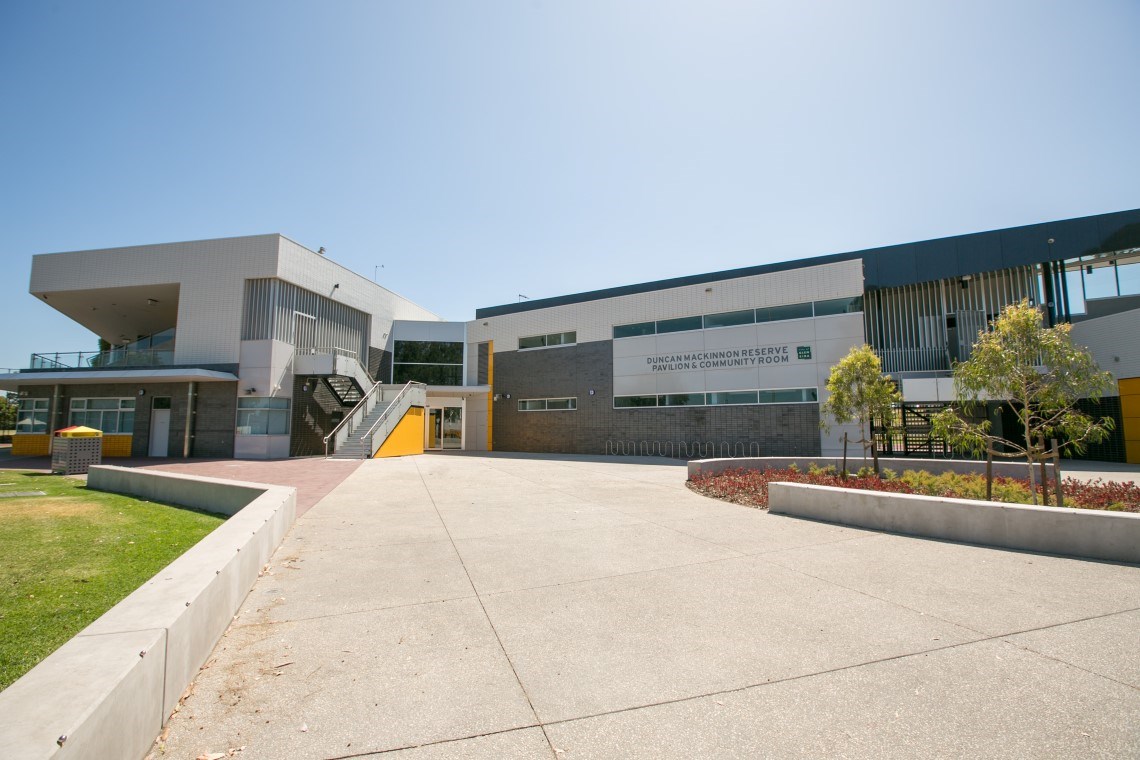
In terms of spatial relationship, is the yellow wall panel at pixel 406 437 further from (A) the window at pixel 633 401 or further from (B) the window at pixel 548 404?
(A) the window at pixel 633 401

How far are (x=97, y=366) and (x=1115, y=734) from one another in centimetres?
3464

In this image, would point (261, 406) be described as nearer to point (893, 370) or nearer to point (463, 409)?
point (463, 409)

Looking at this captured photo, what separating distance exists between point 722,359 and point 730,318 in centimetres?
191

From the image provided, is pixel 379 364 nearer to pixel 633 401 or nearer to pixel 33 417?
pixel 633 401

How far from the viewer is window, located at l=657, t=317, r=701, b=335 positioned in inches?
1014

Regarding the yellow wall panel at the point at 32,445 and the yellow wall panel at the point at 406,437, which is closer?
the yellow wall panel at the point at 406,437

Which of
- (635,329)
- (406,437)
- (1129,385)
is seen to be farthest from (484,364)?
(1129,385)

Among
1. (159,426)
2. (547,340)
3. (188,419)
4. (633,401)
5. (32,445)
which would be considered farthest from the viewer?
(547,340)

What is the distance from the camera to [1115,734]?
286 cm

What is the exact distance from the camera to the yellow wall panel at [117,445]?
25.5m

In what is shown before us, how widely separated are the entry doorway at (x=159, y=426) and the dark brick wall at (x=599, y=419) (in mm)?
15565

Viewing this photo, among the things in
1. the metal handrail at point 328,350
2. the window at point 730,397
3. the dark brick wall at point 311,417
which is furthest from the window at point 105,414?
the window at point 730,397

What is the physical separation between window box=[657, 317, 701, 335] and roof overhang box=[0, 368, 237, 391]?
19.3 metres

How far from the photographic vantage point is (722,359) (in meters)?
24.8
